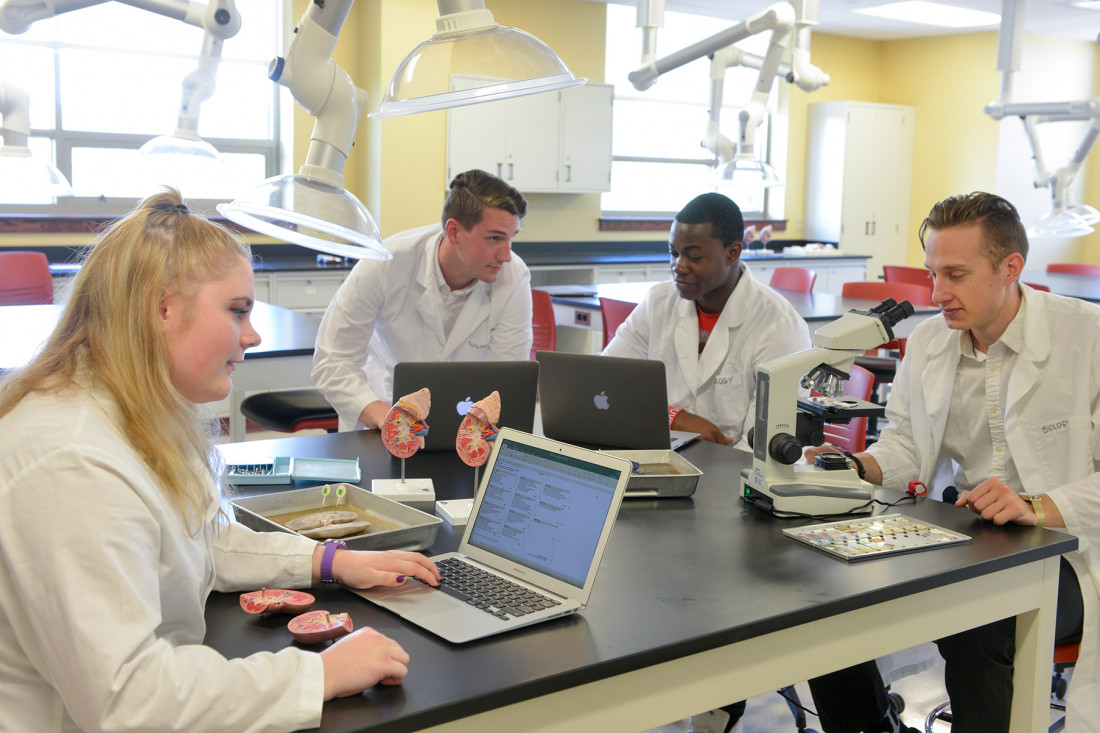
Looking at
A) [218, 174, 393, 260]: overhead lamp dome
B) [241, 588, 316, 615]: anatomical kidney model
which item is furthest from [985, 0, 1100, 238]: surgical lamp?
[241, 588, 316, 615]: anatomical kidney model

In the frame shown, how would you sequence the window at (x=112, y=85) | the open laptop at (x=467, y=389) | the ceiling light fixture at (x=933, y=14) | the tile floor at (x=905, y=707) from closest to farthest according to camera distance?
the open laptop at (x=467, y=389) < the tile floor at (x=905, y=707) < the window at (x=112, y=85) < the ceiling light fixture at (x=933, y=14)

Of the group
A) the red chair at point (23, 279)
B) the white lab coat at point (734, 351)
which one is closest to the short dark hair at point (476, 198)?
the white lab coat at point (734, 351)

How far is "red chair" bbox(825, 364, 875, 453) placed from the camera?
2.78 metres

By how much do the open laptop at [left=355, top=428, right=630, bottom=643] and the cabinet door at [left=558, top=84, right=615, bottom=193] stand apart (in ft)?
20.2

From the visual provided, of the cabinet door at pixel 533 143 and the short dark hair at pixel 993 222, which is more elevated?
the cabinet door at pixel 533 143

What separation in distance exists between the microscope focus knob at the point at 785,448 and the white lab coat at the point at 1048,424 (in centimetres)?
48

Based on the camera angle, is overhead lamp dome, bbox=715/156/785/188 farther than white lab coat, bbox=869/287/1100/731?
Yes

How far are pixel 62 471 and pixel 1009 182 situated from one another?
978 centimetres

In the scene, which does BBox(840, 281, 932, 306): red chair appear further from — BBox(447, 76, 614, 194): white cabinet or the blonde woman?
the blonde woman

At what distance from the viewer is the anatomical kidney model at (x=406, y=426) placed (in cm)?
198

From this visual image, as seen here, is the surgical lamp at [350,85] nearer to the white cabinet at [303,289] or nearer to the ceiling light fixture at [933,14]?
the white cabinet at [303,289]

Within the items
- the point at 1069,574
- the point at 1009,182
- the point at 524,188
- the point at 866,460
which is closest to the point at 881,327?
the point at 866,460

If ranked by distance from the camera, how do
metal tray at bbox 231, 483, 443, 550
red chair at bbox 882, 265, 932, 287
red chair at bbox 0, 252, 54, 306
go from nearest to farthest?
metal tray at bbox 231, 483, 443, 550 < red chair at bbox 0, 252, 54, 306 < red chair at bbox 882, 265, 932, 287

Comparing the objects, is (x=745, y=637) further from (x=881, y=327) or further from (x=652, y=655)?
(x=881, y=327)
